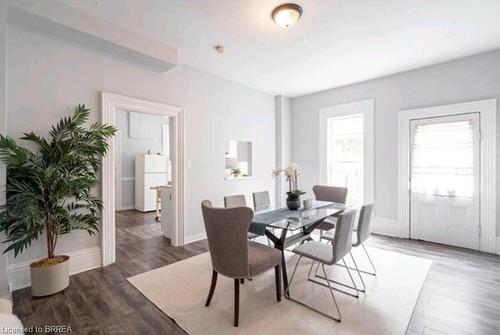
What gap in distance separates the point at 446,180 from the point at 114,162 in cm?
490

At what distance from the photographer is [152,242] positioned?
12.8 feet

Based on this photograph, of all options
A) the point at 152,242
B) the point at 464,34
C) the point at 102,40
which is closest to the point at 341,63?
the point at 464,34

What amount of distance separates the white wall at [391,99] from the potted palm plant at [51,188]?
3960mm

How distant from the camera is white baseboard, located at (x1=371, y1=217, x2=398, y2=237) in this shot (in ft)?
13.8

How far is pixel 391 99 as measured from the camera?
4207 millimetres

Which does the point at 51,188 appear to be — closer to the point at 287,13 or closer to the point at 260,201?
the point at 260,201

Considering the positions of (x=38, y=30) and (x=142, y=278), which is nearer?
(x=38, y=30)

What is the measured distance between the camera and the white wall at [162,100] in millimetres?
2465

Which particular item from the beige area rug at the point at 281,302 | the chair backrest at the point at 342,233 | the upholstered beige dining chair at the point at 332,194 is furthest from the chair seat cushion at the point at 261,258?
the upholstered beige dining chair at the point at 332,194

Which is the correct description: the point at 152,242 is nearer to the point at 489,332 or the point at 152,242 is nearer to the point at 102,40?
the point at 102,40

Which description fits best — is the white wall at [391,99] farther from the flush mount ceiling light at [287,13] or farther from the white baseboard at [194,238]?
the flush mount ceiling light at [287,13]

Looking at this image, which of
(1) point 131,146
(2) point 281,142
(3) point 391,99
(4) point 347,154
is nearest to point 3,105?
(2) point 281,142

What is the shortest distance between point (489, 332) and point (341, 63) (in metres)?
3.49

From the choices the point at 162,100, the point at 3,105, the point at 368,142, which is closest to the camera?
the point at 3,105
